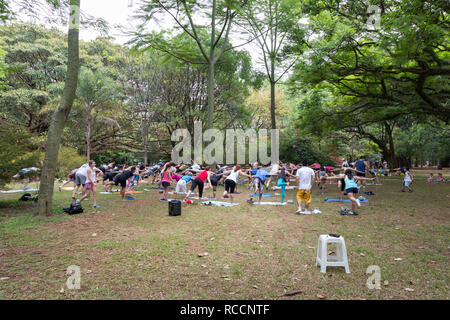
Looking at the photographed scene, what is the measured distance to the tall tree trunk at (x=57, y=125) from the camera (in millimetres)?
8141

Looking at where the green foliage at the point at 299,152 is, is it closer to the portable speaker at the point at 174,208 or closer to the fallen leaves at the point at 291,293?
the portable speaker at the point at 174,208

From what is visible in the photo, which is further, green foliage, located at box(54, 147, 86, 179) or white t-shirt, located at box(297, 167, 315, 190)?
green foliage, located at box(54, 147, 86, 179)

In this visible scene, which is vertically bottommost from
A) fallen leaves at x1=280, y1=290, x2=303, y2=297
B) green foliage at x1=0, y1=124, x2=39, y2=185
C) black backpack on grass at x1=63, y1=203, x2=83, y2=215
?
fallen leaves at x1=280, y1=290, x2=303, y2=297

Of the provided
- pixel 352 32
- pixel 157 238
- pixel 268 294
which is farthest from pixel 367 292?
pixel 352 32

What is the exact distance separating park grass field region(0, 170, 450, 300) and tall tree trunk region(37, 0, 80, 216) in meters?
0.67

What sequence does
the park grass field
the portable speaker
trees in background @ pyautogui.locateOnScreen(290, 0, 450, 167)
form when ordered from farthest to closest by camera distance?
trees in background @ pyautogui.locateOnScreen(290, 0, 450, 167) → the portable speaker → the park grass field

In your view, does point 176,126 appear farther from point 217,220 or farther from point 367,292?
point 367,292

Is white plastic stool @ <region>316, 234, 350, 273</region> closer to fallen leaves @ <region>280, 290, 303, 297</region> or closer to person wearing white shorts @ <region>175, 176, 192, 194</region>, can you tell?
fallen leaves @ <region>280, 290, 303, 297</region>

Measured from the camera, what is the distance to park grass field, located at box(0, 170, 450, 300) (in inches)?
141

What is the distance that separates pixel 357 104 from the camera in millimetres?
16688

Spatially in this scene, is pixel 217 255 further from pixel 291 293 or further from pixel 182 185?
pixel 182 185

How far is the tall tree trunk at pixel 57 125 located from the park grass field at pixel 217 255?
2.19 feet

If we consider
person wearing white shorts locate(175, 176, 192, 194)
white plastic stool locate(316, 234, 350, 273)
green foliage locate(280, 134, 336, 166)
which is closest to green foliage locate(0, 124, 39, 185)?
person wearing white shorts locate(175, 176, 192, 194)

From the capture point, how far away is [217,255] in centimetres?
495
